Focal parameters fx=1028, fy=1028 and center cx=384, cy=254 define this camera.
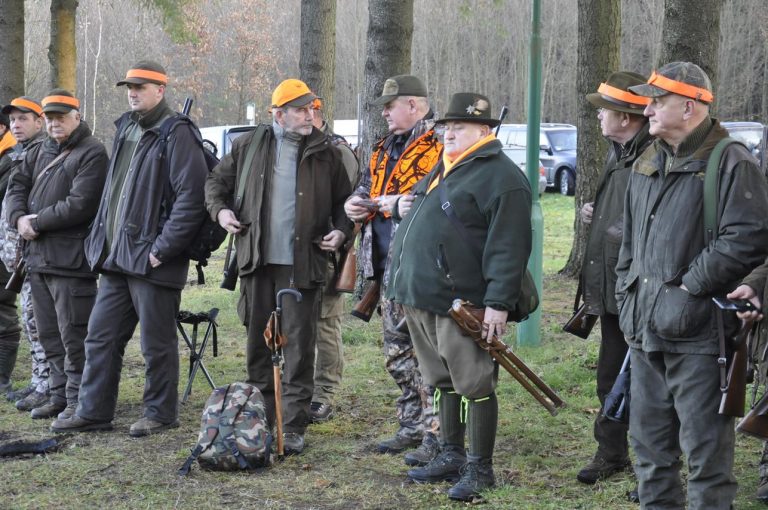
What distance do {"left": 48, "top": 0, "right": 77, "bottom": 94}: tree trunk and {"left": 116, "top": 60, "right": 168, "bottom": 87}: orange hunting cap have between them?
607 centimetres

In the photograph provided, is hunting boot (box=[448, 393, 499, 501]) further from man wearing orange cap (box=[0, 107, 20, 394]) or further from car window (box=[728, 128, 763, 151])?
car window (box=[728, 128, 763, 151])

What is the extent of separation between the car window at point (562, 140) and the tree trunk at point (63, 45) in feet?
60.8

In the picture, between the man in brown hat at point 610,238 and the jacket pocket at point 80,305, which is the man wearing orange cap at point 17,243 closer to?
the jacket pocket at point 80,305

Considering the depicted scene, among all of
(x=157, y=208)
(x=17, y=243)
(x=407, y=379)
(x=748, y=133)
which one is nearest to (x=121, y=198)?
(x=157, y=208)

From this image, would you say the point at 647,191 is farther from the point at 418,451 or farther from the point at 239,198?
the point at 239,198

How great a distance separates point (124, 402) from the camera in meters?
8.02

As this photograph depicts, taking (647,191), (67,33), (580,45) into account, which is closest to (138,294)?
(647,191)

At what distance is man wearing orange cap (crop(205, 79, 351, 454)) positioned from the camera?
655 cm

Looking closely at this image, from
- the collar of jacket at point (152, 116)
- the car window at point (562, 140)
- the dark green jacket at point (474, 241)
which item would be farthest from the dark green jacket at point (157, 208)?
the car window at point (562, 140)

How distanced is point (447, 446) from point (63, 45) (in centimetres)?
917

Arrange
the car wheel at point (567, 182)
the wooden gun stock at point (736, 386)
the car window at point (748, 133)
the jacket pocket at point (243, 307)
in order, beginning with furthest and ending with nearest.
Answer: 1. the car wheel at point (567, 182)
2. the car window at point (748, 133)
3. the jacket pocket at point (243, 307)
4. the wooden gun stock at point (736, 386)

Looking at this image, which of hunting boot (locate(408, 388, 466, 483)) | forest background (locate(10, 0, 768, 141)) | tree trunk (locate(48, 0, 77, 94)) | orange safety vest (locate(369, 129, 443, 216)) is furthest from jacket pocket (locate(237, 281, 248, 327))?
forest background (locate(10, 0, 768, 141))

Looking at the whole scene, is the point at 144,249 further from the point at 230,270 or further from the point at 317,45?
the point at 317,45

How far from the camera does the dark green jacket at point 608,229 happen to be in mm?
5430
